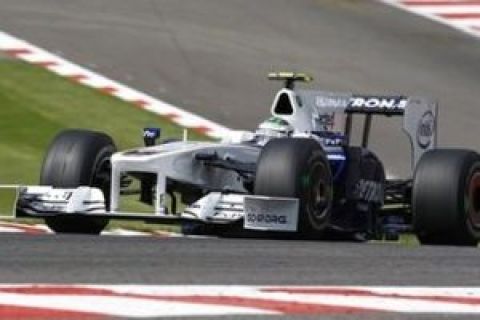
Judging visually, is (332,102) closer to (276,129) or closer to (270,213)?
(276,129)

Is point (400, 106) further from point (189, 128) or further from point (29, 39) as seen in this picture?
point (29, 39)

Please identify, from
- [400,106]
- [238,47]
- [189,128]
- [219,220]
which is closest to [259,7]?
[238,47]

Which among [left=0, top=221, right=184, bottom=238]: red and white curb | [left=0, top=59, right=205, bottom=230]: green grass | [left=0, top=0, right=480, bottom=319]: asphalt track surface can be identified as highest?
[left=0, top=0, right=480, bottom=319]: asphalt track surface

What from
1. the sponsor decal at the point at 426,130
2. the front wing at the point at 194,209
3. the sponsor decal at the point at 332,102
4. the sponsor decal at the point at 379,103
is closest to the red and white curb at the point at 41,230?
the front wing at the point at 194,209

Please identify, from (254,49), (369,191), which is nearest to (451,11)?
(254,49)

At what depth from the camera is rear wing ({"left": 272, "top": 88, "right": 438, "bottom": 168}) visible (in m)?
12.0

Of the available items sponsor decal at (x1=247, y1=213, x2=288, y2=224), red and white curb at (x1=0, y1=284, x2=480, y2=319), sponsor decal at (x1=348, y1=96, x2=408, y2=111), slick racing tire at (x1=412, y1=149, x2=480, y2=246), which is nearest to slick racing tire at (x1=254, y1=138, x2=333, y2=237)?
sponsor decal at (x1=247, y1=213, x2=288, y2=224)

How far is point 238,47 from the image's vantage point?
2527 centimetres

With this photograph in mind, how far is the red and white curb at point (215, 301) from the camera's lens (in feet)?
19.9

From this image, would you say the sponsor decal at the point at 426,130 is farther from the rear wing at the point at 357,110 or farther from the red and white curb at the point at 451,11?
the red and white curb at the point at 451,11

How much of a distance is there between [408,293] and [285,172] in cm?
322

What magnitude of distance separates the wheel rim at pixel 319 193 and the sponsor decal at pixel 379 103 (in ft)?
5.29

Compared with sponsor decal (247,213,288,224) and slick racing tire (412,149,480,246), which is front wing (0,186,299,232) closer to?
sponsor decal (247,213,288,224)

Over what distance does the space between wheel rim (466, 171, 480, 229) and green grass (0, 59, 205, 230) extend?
717 centimetres
